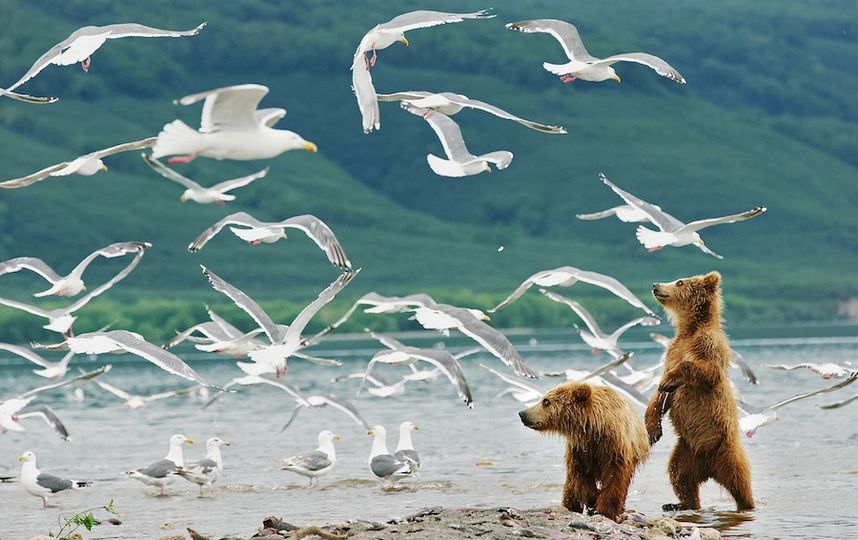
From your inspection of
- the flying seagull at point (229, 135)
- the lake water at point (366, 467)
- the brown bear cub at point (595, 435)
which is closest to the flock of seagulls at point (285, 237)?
the flying seagull at point (229, 135)

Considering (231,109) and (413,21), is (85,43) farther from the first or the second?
(231,109)

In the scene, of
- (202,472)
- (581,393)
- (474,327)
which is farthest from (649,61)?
(202,472)

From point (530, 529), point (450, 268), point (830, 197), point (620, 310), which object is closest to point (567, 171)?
point (830, 197)

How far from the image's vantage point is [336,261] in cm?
1325

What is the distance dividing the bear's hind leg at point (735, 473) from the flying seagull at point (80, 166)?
580 cm

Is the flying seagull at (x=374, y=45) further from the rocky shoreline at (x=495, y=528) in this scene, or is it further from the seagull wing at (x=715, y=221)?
the rocky shoreline at (x=495, y=528)

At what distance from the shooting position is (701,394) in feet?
43.9

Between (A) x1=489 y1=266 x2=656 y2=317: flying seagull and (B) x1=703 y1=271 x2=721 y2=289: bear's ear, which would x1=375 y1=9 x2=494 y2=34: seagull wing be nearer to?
(B) x1=703 y1=271 x2=721 y2=289: bear's ear

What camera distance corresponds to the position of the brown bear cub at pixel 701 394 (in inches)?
523

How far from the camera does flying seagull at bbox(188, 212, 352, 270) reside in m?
13.4

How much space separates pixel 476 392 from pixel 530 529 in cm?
2670

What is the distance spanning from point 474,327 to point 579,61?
158 inches

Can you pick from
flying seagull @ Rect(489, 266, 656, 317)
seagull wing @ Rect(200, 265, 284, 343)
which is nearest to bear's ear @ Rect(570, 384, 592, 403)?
seagull wing @ Rect(200, 265, 284, 343)

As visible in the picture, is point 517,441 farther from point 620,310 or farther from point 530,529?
point 620,310
